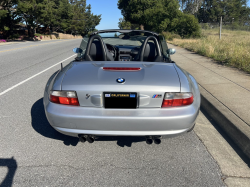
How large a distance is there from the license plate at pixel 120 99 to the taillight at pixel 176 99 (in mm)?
358

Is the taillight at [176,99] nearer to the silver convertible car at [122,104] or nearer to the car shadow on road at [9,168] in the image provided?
the silver convertible car at [122,104]

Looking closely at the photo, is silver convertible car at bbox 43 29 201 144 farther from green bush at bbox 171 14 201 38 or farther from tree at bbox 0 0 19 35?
tree at bbox 0 0 19 35

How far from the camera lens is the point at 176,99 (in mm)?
2654

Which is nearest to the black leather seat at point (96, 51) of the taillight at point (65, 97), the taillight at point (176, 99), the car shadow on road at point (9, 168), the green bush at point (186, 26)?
the taillight at point (65, 97)

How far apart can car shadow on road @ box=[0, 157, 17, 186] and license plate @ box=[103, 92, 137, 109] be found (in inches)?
51.1

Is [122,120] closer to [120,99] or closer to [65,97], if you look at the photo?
[120,99]

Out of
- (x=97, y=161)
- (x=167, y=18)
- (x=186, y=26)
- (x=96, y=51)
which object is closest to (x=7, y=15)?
(x=167, y=18)

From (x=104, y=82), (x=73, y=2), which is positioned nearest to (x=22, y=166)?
(x=104, y=82)

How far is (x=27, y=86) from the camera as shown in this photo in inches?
251

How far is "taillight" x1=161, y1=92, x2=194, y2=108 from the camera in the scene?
263cm

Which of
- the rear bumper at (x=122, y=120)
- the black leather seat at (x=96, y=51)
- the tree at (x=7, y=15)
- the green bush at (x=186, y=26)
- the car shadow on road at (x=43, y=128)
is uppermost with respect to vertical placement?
the tree at (x=7, y=15)

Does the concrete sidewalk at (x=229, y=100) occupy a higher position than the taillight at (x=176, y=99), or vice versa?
the taillight at (x=176, y=99)

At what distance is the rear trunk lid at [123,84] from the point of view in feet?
8.44

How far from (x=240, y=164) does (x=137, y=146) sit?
1.32 metres
